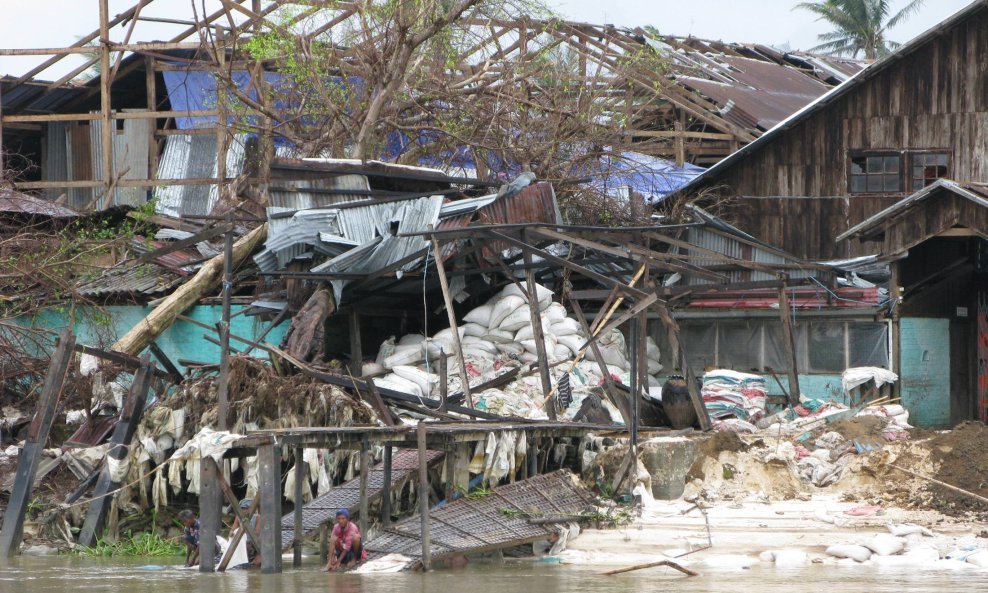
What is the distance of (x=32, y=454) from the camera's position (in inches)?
552

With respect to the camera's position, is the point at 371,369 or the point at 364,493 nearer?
the point at 364,493

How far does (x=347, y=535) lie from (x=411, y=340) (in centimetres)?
681

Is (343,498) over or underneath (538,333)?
underneath

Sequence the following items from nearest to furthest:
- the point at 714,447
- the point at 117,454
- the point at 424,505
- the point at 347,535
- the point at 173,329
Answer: the point at 424,505 < the point at 347,535 < the point at 117,454 < the point at 714,447 < the point at 173,329

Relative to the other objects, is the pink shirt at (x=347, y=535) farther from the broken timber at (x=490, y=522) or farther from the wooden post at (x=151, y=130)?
the wooden post at (x=151, y=130)

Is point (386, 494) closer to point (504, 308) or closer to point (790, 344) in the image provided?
point (504, 308)

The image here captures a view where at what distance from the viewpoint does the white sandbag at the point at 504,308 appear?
1858 cm

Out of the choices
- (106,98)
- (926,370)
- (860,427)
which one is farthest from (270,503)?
(106,98)

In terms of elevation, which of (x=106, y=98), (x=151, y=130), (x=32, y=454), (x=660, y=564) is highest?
(x=106, y=98)

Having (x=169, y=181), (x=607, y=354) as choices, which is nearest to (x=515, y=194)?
(x=607, y=354)

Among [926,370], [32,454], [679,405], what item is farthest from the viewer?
[926,370]

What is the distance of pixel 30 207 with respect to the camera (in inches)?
872

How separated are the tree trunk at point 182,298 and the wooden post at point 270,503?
733cm

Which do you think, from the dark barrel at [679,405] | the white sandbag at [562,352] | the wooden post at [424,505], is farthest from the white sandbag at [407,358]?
the wooden post at [424,505]
